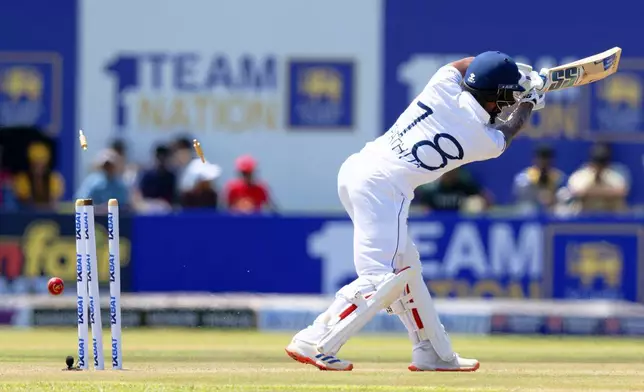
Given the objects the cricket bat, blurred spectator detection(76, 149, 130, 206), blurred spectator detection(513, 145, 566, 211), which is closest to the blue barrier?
blurred spectator detection(76, 149, 130, 206)

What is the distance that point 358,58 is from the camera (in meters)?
16.3

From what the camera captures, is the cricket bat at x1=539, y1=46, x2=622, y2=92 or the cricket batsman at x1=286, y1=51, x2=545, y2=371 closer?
the cricket batsman at x1=286, y1=51, x2=545, y2=371

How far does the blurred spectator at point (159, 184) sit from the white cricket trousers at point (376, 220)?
23.9 ft

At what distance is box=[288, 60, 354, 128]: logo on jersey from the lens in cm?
1623

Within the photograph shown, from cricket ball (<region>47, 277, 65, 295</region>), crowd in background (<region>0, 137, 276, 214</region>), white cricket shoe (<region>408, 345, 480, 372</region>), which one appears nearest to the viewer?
cricket ball (<region>47, 277, 65, 295</region>)

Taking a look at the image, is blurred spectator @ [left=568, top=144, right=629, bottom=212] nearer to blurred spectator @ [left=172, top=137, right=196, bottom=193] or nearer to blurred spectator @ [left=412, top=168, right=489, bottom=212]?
blurred spectator @ [left=412, top=168, right=489, bottom=212]

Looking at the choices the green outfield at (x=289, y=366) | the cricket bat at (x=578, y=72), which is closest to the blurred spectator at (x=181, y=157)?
the green outfield at (x=289, y=366)

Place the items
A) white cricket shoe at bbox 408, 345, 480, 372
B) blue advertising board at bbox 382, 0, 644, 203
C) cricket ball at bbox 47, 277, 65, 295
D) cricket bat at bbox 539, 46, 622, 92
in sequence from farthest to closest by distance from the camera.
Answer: blue advertising board at bbox 382, 0, 644, 203, cricket bat at bbox 539, 46, 622, 92, white cricket shoe at bbox 408, 345, 480, 372, cricket ball at bbox 47, 277, 65, 295

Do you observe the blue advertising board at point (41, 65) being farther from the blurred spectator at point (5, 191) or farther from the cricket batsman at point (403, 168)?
the cricket batsman at point (403, 168)

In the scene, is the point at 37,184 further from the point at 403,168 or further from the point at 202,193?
the point at 403,168

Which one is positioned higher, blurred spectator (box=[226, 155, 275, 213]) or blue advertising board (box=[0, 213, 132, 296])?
blurred spectator (box=[226, 155, 275, 213])

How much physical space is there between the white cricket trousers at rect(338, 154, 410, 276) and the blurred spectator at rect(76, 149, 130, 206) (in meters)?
6.21

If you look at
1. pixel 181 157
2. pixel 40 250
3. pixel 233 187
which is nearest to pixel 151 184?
pixel 181 157

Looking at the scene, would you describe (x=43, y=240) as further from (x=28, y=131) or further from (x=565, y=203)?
(x=565, y=203)
